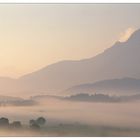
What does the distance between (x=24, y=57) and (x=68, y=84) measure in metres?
0.27

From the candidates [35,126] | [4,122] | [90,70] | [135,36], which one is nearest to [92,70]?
[90,70]

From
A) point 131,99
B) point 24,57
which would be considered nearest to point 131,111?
point 131,99

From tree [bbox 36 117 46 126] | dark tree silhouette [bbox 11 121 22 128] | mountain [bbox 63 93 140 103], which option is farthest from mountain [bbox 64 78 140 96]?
dark tree silhouette [bbox 11 121 22 128]

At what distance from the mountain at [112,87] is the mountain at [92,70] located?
0.8 inches

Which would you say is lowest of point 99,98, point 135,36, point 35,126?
point 35,126

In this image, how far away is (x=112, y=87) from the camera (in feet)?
5.73

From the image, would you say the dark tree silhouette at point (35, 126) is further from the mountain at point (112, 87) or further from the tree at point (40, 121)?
the mountain at point (112, 87)

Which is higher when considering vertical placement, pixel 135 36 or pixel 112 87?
pixel 135 36

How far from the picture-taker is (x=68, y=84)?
68.6 inches

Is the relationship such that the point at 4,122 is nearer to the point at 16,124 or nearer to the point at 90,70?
the point at 16,124

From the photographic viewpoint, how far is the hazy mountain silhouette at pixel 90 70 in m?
1.75

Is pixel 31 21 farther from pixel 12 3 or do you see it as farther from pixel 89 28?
pixel 89 28

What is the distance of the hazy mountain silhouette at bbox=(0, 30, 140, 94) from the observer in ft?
5.73

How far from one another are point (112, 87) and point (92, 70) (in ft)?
0.44
